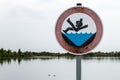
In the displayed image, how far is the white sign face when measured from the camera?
3.46 m

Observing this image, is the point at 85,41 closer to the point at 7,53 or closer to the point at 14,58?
the point at 7,53

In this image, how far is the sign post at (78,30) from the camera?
3.47 metres

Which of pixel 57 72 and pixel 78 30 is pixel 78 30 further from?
pixel 57 72

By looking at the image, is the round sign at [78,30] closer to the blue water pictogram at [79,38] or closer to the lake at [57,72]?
the blue water pictogram at [79,38]

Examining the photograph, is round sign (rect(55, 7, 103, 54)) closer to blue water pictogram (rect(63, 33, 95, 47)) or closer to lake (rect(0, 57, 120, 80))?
blue water pictogram (rect(63, 33, 95, 47))

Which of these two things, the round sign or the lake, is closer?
the round sign

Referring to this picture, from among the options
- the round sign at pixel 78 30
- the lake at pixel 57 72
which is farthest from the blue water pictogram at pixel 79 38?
the lake at pixel 57 72

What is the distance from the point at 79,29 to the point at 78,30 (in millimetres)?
11

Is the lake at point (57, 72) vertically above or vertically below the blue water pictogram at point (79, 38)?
below

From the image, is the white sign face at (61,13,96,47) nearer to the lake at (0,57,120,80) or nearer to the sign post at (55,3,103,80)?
the sign post at (55,3,103,80)

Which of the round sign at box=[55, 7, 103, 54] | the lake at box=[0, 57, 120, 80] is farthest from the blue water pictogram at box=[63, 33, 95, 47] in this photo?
the lake at box=[0, 57, 120, 80]

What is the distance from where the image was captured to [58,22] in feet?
11.6

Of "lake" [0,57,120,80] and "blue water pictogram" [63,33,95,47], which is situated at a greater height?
"blue water pictogram" [63,33,95,47]

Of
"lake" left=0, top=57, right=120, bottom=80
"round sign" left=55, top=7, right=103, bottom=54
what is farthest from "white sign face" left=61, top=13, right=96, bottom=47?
"lake" left=0, top=57, right=120, bottom=80
